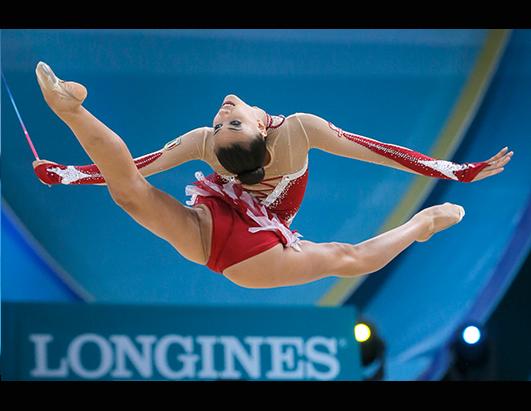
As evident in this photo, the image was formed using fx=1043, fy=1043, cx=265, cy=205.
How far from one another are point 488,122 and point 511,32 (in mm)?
458

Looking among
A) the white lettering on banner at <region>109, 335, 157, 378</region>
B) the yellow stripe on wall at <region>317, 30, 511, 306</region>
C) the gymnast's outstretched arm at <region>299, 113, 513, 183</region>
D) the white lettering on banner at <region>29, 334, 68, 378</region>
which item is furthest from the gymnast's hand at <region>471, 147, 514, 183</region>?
the white lettering on banner at <region>29, 334, 68, 378</region>

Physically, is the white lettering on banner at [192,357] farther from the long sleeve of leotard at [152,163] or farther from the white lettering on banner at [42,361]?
the long sleeve of leotard at [152,163]

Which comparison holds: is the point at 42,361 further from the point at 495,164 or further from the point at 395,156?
the point at 495,164

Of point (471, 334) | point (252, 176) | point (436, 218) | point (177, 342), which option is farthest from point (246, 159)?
point (471, 334)

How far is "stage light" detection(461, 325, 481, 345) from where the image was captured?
474 centimetres

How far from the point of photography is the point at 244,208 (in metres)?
3.69

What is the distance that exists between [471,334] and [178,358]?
1344 millimetres

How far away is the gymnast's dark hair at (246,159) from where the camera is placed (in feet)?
11.3

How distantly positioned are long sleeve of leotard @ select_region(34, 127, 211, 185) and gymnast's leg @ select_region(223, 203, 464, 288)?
0.51 m

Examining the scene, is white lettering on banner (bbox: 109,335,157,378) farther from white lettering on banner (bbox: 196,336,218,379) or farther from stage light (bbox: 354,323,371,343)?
stage light (bbox: 354,323,371,343)

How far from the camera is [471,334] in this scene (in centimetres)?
476

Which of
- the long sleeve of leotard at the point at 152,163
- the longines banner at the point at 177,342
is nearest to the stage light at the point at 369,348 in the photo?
the longines banner at the point at 177,342

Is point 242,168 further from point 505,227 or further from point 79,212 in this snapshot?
point 505,227
